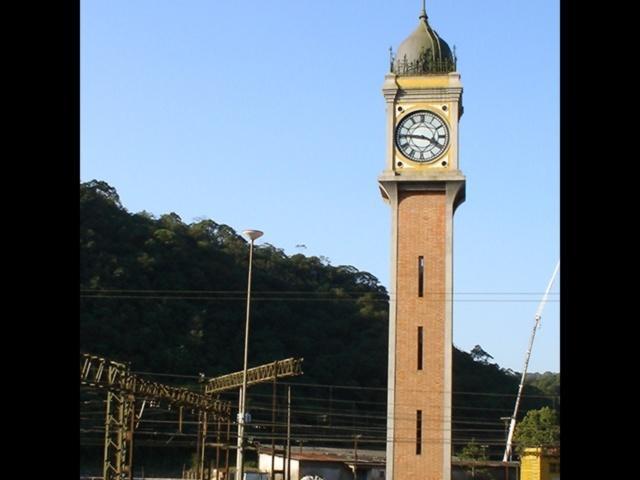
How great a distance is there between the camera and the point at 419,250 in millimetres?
36312

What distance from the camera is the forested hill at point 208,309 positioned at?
54.9m

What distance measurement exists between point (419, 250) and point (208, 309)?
25.6 meters

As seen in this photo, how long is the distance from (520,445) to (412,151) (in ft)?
49.2

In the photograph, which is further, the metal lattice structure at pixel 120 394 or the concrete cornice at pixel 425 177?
the concrete cornice at pixel 425 177

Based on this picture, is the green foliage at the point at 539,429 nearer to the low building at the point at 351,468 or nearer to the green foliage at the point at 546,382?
the low building at the point at 351,468

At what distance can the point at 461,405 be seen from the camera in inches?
2309

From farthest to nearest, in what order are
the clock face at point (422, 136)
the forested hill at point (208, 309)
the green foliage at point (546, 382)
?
the green foliage at point (546, 382), the forested hill at point (208, 309), the clock face at point (422, 136)

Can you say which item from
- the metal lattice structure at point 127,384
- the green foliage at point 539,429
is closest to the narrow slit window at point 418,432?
the metal lattice structure at point 127,384

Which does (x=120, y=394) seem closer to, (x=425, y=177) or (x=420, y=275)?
(x=420, y=275)

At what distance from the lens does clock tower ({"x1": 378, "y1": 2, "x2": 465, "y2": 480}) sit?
35.2 m

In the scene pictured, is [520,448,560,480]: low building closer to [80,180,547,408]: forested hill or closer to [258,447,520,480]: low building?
[258,447,520,480]: low building

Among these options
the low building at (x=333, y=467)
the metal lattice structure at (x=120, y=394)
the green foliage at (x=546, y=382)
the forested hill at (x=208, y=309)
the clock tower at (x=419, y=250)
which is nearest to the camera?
the metal lattice structure at (x=120, y=394)

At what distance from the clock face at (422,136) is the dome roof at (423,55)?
64.7 inches

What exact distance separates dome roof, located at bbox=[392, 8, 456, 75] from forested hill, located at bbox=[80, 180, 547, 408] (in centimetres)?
2093
